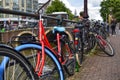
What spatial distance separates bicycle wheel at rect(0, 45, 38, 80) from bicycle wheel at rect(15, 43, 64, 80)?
390 millimetres

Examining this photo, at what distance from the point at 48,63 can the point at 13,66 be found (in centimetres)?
116

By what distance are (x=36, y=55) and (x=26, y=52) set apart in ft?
0.94

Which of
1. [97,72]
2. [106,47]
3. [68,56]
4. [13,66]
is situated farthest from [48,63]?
[106,47]

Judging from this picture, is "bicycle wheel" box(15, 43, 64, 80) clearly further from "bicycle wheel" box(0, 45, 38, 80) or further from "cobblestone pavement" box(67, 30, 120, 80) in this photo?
"cobblestone pavement" box(67, 30, 120, 80)

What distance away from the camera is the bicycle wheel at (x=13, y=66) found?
2.83m

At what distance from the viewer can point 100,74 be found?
20.4 feet

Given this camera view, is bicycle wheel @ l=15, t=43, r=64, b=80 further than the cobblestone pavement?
No

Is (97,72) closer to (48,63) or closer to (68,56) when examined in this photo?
(68,56)

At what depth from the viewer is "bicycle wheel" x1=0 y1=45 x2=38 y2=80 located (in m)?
2.83

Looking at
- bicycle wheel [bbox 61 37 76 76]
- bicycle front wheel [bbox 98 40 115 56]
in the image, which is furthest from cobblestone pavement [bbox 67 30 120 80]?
bicycle front wheel [bbox 98 40 115 56]

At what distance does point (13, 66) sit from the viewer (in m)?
3.06

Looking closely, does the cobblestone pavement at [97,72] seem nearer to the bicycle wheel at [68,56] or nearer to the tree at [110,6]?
the bicycle wheel at [68,56]

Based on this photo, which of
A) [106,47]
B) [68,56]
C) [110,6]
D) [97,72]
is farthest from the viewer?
[110,6]

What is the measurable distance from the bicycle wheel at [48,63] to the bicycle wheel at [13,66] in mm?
390
